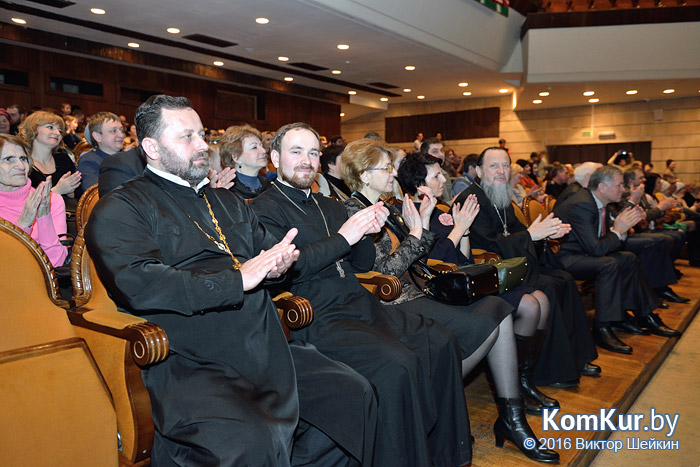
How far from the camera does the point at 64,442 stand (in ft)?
4.94

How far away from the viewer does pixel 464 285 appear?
236 cm

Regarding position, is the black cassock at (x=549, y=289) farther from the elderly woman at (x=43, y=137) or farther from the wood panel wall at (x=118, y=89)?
the wood panel wall at (x=118, y=89)

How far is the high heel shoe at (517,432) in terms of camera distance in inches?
86.4

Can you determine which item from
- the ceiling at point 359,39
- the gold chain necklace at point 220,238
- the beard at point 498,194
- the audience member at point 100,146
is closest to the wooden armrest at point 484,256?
the beard at point 498,194

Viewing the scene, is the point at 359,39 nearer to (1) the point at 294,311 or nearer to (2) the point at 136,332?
(1) the point at 294,311

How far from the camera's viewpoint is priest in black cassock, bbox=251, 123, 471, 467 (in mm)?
1815

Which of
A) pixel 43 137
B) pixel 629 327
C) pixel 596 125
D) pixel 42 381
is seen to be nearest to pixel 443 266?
pixel 42 381

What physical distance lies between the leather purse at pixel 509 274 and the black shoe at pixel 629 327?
6.25ft

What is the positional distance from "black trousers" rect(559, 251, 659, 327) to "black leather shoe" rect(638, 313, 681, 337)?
0.12 m

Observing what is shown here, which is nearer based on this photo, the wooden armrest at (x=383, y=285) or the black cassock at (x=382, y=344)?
the black cassock at (x=382, y=344)

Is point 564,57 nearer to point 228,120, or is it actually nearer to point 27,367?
point 228,120

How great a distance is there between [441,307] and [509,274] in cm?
40

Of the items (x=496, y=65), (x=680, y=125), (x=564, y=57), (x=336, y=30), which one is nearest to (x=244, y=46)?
(x=336, y=30)

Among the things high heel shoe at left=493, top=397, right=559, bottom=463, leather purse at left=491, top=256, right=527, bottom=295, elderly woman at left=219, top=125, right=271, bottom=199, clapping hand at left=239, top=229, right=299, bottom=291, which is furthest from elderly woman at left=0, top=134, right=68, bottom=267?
high heel shoe at left=493, top=397, right=559, bottom=463
